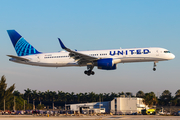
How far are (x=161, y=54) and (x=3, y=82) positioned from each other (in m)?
80.2

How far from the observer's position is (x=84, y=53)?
54.1m

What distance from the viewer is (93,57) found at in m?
51.4

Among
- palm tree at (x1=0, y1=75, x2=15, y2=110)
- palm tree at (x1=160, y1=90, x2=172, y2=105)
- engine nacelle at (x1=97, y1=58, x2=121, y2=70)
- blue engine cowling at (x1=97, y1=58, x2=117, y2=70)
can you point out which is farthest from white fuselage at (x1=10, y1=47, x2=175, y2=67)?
palm tree at (x1=160, y1=90, x2=172, y2=105)

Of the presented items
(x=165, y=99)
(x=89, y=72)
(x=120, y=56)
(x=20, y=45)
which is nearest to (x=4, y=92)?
(x=20, y=45)

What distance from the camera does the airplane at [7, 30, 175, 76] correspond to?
167 feet

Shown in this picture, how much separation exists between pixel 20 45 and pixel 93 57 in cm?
2072

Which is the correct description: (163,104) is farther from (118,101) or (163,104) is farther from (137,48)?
(137,48)

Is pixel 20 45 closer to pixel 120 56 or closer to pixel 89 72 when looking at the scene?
pixel 89 72

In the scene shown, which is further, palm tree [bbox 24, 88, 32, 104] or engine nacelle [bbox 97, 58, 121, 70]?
palm tree [bbox 24, 88, 32, 104]

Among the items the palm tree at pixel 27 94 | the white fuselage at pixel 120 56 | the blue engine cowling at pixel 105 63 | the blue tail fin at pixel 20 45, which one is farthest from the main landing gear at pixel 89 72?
the palm tree at pixel 27 94

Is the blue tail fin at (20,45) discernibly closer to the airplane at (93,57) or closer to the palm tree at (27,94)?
the airplane at (93,57)

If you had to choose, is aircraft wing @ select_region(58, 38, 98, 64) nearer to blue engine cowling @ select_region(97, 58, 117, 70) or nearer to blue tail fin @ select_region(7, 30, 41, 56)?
blue engine cowling @ select_region(97, 58, 117, 70)

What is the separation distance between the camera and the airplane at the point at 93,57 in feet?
167

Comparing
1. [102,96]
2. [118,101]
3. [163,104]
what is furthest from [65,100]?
[118,101]
